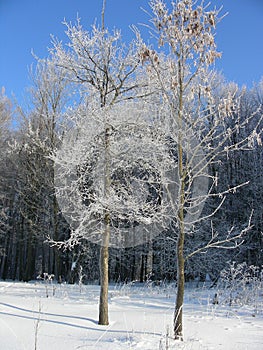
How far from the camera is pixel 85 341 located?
4785 mm

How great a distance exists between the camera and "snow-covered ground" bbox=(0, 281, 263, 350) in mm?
4609

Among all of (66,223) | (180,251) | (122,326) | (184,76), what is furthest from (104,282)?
(66,223)

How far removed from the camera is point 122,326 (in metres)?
5.83

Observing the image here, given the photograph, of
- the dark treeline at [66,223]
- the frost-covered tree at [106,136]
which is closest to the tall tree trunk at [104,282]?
the frost-covered tree at [106,136]

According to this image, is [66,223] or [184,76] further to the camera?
[66,223]

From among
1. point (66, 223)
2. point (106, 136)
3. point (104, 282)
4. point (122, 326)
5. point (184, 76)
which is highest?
point (184, 76)

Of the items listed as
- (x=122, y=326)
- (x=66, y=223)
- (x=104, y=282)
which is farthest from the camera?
(x=66, y=223)

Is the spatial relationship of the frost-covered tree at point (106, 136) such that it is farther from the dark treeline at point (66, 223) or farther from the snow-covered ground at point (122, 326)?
the dark treeline at point (66, 223)

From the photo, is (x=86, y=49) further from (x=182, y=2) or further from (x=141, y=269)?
(x=141, y=269)

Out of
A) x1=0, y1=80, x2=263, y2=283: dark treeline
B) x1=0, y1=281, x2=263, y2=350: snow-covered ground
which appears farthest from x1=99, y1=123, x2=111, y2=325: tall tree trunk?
x1=0, y1=80, x2=263, y2=283: dark treeline

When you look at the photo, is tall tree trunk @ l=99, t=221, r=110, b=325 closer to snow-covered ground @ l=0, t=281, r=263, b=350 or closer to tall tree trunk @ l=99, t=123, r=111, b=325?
tall tree trunk @ l=99, t=123, r=111, b=325

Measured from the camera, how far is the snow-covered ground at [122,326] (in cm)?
461

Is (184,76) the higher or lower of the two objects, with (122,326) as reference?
higher

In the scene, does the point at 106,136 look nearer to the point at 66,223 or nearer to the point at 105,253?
the point at 105,253
